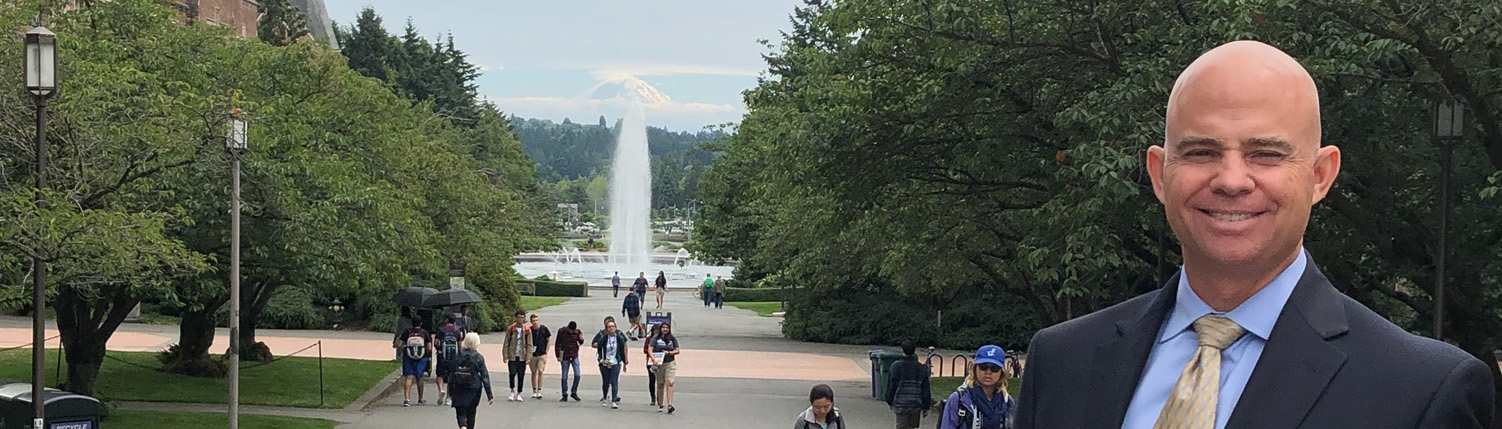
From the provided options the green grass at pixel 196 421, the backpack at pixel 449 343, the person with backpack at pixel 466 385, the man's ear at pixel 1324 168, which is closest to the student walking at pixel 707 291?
the backpack at pixel 449 343

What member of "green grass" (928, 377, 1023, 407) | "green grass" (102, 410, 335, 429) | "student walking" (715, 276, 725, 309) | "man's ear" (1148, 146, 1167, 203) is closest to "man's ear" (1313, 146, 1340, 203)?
"man's ear" (1148, 146, 1167, 203)

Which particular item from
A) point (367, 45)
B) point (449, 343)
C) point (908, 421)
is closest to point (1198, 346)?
point (908, 421)

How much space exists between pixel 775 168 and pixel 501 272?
26327mm

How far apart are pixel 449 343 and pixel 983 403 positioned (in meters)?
15.1

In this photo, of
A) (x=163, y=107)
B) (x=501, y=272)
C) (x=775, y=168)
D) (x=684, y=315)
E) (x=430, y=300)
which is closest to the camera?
(x=163, y=107)

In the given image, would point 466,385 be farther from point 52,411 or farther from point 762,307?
point 762,307

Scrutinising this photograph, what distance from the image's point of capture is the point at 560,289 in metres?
75.3

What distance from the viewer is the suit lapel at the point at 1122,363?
96.3 inches

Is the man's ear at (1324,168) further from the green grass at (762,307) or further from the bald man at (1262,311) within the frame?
the green grass at (762,307)

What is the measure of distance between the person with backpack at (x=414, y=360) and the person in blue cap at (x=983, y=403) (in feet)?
48.4

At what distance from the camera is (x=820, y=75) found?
73.3ft

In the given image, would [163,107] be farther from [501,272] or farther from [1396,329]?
[501,272]

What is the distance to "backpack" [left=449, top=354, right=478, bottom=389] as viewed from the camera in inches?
813

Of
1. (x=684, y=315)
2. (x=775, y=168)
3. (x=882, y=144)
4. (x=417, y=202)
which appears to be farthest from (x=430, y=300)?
(x=684, y=315)
